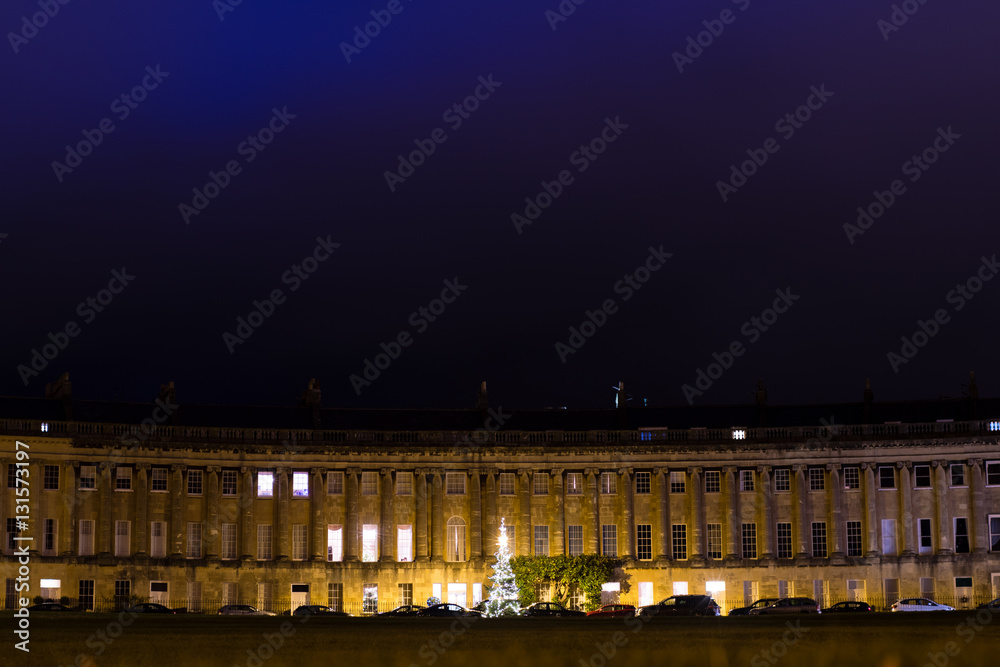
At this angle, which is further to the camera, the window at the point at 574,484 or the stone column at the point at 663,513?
the window at the point at 574,484

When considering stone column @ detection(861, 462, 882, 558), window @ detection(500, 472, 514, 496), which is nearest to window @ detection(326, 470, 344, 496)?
window @ detection(500, 472, 514, 496)

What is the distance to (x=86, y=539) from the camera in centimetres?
8769

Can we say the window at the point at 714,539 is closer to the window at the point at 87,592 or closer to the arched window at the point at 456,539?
the arched window at the point at 456,539

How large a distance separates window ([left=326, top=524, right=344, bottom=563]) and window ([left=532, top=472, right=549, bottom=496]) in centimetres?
1240

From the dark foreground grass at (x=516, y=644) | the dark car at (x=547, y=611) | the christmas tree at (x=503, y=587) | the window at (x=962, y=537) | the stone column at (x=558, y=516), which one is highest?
the stone column at (x=558, y=516)

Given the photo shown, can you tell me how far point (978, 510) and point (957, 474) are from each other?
8.58ft

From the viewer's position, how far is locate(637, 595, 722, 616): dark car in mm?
66625

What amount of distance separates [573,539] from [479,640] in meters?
58.1

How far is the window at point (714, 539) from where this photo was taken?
9275cm

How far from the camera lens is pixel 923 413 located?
94188 millimetres

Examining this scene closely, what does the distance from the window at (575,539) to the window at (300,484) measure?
16510 millimetres

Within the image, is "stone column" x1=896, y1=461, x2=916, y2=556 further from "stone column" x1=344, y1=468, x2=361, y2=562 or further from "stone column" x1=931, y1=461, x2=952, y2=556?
"stone column" x1=344, y1=468, x2=361, y2=562

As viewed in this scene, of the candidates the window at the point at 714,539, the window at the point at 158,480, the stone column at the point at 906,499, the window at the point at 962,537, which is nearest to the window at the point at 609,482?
the window at the point at 714,539

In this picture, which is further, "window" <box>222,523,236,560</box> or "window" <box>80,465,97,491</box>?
"window" <box>222,523,236,560</box>
